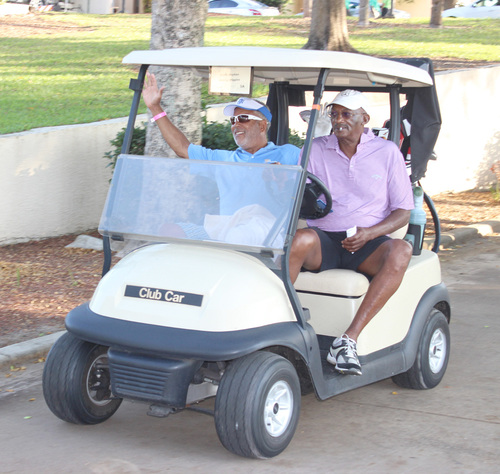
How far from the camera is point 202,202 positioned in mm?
3875

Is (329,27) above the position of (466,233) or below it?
above

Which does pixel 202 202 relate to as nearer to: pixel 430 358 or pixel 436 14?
pixel 430 358

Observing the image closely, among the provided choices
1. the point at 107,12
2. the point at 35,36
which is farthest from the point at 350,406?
the point at 107,12

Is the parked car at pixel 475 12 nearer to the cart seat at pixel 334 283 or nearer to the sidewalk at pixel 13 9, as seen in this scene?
the sidewalk at pixel 13 9

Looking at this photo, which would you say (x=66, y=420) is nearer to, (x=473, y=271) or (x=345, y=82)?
(x=345, y=82)

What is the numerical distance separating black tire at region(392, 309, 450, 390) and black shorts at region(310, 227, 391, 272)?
54 centimetres

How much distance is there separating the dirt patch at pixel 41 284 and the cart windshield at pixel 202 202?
164 cm

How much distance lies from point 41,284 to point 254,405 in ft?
10.6

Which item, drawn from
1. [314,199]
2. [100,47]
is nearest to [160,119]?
[314,199]

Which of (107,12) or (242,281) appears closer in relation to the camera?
(242,281)

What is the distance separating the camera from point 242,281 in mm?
3607

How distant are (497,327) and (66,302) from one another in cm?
296

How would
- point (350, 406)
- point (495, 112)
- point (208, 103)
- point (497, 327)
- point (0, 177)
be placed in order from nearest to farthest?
point (350, 406)
point (497, 327)
point (0, 177)
point (208, 103)
point (495, 112)

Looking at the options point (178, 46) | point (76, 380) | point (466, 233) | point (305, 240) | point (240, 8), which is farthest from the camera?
point (240, 8)
